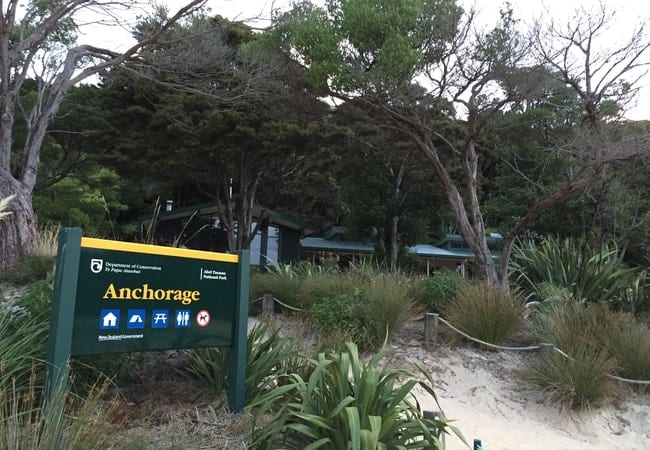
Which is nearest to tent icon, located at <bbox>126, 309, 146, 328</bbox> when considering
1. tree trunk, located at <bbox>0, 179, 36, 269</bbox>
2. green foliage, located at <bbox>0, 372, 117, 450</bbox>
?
green foliage, located at <bbox>0, 372, 117, 450</bbox>

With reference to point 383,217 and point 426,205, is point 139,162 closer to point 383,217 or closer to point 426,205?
point 383,217

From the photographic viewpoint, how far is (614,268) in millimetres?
11656

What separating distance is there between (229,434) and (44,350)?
1576 millimetres

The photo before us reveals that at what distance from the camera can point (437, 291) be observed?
9.03 metres

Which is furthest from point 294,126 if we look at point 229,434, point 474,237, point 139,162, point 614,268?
point 229,434

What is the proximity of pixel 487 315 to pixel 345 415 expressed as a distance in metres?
4.90

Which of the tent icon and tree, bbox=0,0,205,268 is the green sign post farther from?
tree, bbox=0,0,205,268

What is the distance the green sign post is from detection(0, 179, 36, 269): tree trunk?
767 cm

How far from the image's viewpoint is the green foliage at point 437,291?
29.3ft

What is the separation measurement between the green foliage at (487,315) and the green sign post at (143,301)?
449 cm

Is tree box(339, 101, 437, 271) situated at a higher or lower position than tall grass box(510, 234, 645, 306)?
higher

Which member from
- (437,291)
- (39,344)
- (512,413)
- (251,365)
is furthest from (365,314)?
(39,344)

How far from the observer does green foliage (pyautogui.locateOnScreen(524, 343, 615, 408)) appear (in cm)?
656

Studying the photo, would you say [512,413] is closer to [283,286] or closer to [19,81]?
[283,286]
